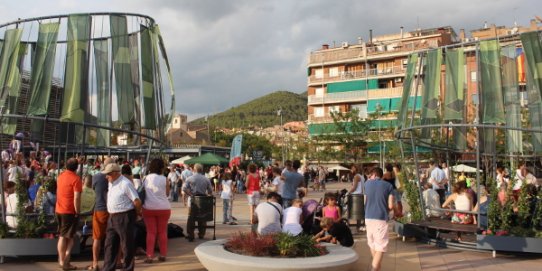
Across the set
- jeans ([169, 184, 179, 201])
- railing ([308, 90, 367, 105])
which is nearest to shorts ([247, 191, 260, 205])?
jeans ([169, 184, 179, 201])

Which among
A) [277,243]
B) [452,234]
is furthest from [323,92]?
[277,243]

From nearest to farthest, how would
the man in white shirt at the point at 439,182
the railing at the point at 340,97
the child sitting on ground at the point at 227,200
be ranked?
the child sitting on ground at the point at 227,200, the man in white shirt at the point at 439,182, the railing at the point at 340,97

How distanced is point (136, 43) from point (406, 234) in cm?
707

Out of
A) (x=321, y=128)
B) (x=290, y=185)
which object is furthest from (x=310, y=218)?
(x=321, y=128)

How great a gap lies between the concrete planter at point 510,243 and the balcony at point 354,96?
4867 centimetres

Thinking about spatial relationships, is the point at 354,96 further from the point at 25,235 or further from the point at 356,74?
the point at 25,235

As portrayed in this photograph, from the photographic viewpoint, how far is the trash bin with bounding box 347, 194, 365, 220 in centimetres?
1275

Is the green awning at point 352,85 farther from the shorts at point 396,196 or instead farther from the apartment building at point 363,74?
the shorts at point 396,196

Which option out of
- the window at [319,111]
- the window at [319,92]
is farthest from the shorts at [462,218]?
the window at [319,92]

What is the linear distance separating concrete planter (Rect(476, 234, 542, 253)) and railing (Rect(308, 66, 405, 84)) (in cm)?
5183

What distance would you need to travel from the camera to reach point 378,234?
7734 mm

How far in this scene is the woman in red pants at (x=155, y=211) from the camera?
8843 mm

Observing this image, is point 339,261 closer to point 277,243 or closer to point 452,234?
point 277,243

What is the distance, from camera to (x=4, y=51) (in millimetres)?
10336
